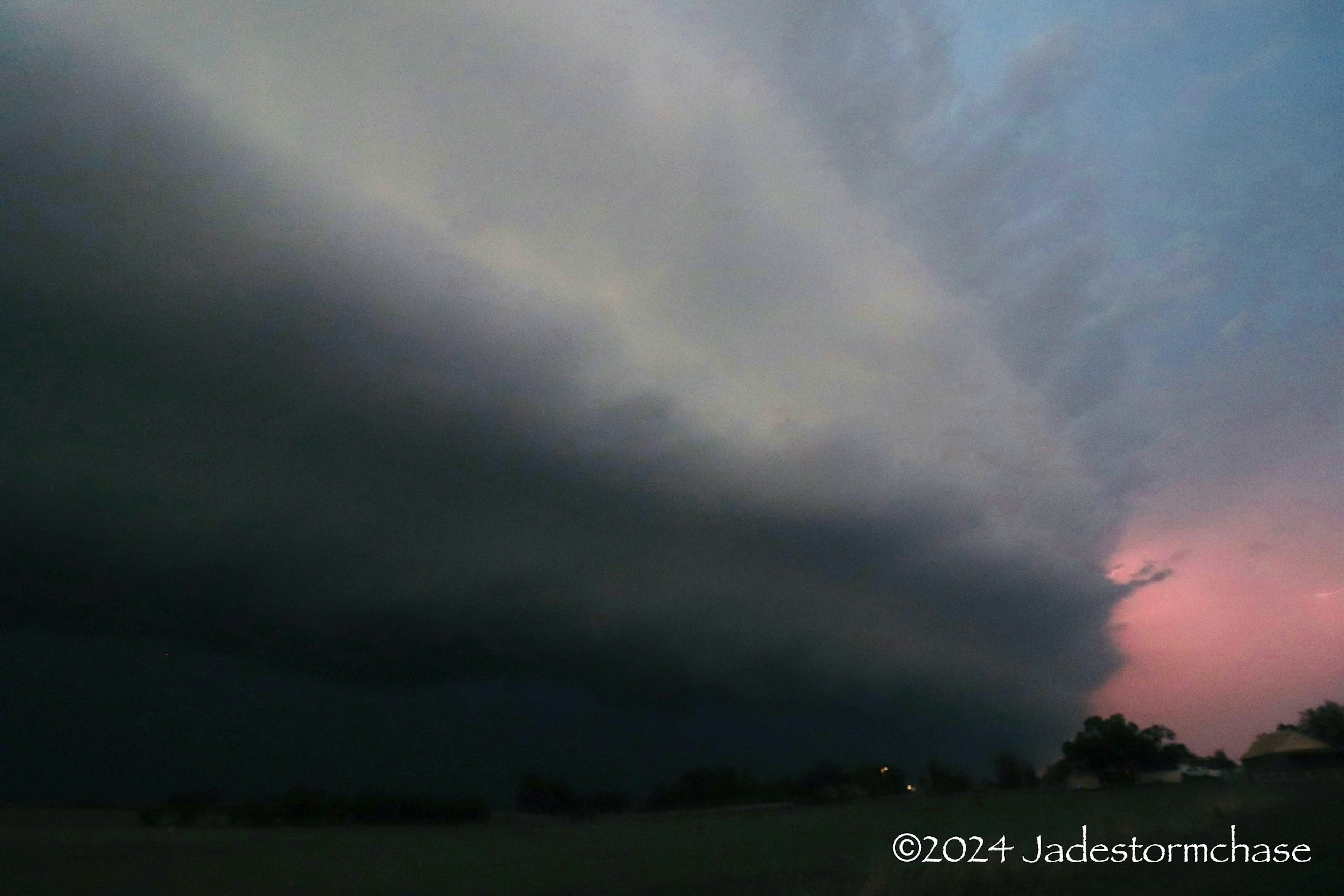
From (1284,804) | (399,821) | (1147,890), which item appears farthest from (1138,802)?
(399,821)

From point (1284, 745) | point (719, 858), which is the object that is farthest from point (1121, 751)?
point (719, 858)

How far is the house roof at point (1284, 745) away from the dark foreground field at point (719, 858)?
52690 millimetres

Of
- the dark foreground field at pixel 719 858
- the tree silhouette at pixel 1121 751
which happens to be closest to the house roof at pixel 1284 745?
the tree silhouette at pixel 1121 751

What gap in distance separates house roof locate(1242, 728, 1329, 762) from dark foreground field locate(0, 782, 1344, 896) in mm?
52690

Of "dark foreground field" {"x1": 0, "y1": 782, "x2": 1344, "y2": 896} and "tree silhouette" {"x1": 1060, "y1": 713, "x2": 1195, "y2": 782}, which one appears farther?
"tree silhouette" {"x1": 1060, "y1": 713, "x2": 1195, "y2": 782}

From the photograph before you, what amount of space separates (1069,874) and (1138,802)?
49407mm

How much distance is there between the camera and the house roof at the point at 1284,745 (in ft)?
391

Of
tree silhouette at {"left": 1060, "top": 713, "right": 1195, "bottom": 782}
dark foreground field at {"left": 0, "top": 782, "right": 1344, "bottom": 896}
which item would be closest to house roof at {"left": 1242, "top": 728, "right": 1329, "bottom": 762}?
tree silhouette at {"left": 1060, "top": 713, "right": 1195, "bottom": 782}

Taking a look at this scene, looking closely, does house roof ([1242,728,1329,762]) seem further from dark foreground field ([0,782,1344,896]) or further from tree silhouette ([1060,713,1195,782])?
dark foreground field ([0,782,1344,896])

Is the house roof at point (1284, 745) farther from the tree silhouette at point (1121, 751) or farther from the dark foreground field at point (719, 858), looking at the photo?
the dark foreground field at point (719, 858)

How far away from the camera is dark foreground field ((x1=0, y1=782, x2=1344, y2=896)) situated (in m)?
25.7

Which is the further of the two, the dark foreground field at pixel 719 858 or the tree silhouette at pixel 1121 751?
the tree silhouette at pixel 1121 751

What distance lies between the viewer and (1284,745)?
410ft

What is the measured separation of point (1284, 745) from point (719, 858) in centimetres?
11345
